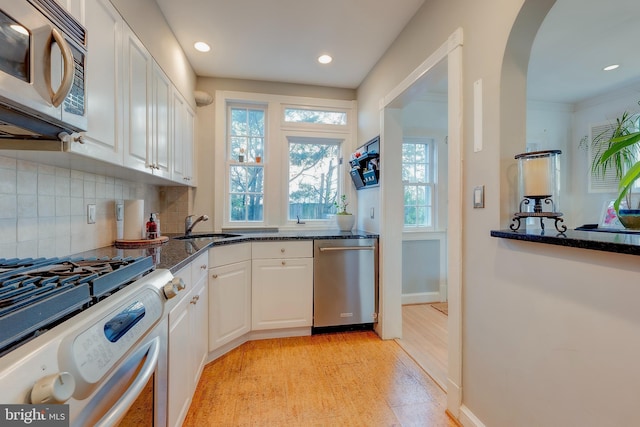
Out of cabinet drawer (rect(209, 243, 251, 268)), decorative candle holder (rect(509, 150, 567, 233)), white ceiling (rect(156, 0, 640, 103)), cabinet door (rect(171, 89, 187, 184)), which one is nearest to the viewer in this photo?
decorative candle holder (rect(509, 150, 567, 233))

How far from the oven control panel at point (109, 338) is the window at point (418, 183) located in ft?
10.3

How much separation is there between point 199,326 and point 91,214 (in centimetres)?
96

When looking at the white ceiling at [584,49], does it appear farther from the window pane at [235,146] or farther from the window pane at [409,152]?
the window pane at [235,146]

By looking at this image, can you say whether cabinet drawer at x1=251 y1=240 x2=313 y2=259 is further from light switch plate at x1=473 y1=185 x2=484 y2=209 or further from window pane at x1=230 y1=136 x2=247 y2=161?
light switch plate at x1=473 y1=185 x2=484 y2=209

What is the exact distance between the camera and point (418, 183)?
11.7 feet

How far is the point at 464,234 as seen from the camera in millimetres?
1548

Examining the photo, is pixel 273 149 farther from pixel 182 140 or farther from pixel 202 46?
pixel 202 46

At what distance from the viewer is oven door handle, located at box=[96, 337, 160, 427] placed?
66 centimetres

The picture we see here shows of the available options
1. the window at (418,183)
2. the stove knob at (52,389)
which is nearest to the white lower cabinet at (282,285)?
the window at (418,183)

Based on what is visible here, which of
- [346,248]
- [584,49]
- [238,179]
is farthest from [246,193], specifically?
[584,49]

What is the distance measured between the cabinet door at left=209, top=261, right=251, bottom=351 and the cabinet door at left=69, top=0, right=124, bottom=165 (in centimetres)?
112

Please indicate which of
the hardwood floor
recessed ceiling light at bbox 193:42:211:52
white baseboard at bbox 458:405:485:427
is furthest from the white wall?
recessed ceiling light at bbox 193:42:211:52

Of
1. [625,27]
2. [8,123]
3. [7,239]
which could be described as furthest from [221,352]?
[625,27]

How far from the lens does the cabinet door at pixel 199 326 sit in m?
1.69
